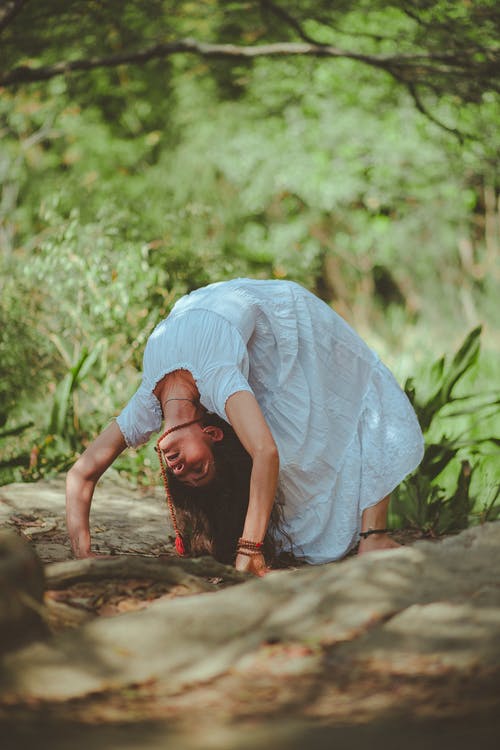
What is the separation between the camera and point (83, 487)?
10.8 ft

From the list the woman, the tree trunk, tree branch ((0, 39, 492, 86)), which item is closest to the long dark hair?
the woman

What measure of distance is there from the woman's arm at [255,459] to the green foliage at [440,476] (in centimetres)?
128

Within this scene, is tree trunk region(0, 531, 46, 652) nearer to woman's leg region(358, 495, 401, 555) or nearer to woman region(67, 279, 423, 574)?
woman region(67, 279, 423, 574)

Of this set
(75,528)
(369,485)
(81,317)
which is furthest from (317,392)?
(81,317)

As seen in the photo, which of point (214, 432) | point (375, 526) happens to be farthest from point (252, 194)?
point (214, 432)

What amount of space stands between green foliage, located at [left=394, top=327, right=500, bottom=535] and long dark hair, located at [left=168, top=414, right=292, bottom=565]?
999mm

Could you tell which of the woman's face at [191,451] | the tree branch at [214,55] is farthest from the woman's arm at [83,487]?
the tree branch at [214,55]

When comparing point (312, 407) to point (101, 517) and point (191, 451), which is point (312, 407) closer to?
point (191, 451)

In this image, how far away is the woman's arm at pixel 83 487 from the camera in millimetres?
3270

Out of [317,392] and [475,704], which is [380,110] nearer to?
[317,392]

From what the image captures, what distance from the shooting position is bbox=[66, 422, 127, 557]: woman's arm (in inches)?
129

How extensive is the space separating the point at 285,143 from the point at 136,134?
3.25 meters

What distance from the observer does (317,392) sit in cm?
353

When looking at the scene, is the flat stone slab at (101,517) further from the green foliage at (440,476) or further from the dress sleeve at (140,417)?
the green foliage at (440,476)
